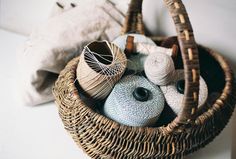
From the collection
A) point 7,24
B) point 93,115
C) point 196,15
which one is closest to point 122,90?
point 93,115

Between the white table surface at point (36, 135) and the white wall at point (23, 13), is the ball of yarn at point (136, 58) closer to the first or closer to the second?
the white table surface at point (36, 135)

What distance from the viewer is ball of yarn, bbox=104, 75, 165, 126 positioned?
523 mm

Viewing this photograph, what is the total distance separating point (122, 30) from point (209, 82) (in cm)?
23

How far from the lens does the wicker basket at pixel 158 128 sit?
441mm

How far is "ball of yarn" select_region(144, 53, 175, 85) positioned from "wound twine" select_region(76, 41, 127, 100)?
0.05 meters

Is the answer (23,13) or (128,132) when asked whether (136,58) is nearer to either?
(128,132)

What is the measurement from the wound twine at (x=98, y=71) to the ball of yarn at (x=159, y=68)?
0.05m

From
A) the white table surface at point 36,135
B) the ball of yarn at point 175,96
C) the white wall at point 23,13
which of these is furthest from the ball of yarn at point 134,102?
the white wall at point 23,13

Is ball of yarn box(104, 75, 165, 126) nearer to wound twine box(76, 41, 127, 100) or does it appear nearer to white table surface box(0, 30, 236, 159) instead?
wound twine box(76, 41, 127, 100)

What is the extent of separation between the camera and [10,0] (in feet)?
2.99

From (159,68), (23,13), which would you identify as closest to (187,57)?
(159,68)

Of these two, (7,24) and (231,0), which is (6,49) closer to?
(7,24)

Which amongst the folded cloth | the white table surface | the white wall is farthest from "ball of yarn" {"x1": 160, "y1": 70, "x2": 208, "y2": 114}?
the white wall

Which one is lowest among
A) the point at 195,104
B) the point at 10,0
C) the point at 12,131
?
the point at 12,131
